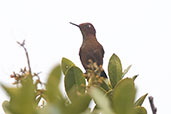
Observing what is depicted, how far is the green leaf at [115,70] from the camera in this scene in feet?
8.35

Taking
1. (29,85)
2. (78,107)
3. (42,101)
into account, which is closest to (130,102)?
(78,107)

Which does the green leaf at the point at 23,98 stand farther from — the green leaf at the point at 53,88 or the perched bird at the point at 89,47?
the perched bird at the point at 89,47

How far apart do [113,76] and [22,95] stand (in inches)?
62.5

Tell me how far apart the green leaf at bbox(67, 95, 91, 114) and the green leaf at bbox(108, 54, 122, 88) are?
150 cm

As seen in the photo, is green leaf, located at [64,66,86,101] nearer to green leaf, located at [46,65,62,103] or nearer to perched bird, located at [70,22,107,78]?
green leaf, located at [46,65,62,103]

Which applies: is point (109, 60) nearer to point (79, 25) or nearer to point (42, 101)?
point (42, 101)

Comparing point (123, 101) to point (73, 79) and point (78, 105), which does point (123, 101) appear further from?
point (73, 79)

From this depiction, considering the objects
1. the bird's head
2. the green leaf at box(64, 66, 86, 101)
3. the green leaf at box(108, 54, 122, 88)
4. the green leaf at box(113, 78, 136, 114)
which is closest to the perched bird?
the bird's head

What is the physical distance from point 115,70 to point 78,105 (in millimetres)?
1585

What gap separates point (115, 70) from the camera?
2584 millimetres

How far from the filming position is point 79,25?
3.72 m

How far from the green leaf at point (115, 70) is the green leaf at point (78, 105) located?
4.92ft

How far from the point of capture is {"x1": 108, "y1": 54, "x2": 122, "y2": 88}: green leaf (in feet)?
8.35

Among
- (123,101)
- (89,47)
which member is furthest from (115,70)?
(123,101)
